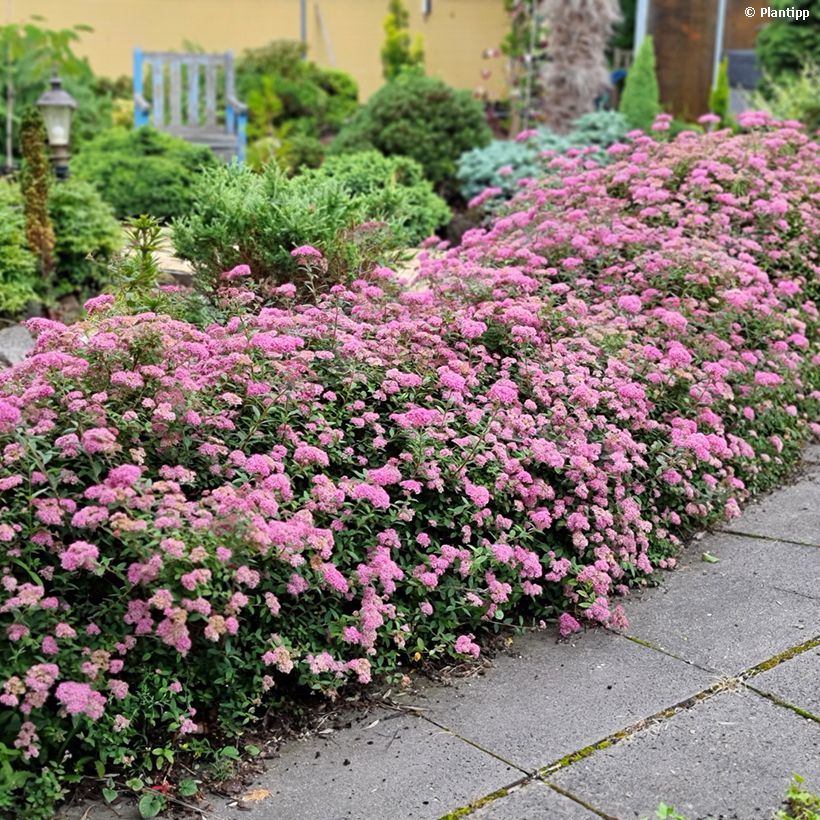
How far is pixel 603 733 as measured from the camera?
2.99 m

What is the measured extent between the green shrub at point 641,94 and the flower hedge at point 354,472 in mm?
7832

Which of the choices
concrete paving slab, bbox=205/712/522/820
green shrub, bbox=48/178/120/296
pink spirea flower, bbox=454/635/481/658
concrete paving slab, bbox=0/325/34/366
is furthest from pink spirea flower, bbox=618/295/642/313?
green shrub, bbox=48/178/120/296

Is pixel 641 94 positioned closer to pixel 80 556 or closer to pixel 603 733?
pixel 603 733

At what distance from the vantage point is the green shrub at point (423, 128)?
1118 centimetres

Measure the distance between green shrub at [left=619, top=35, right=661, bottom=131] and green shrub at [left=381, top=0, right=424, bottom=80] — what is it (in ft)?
21.6

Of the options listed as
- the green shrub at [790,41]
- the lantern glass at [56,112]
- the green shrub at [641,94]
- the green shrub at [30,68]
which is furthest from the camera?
the green shrub at [790,41]

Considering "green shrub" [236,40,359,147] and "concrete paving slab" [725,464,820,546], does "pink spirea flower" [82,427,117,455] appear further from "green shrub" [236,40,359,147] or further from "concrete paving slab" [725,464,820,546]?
"green shrub" [236,40,359,147]

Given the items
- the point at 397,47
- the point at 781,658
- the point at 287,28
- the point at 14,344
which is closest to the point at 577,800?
the point at 781,658

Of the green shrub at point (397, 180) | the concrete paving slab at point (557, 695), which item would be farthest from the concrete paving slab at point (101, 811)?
the green shrub at point (397, 180)

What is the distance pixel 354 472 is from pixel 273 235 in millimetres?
2169

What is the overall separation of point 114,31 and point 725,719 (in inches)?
696

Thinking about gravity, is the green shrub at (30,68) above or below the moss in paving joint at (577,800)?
above

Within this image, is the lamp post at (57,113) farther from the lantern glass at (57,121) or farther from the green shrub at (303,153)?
the green shrub at (303,153)

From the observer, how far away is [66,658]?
8.89 feet
